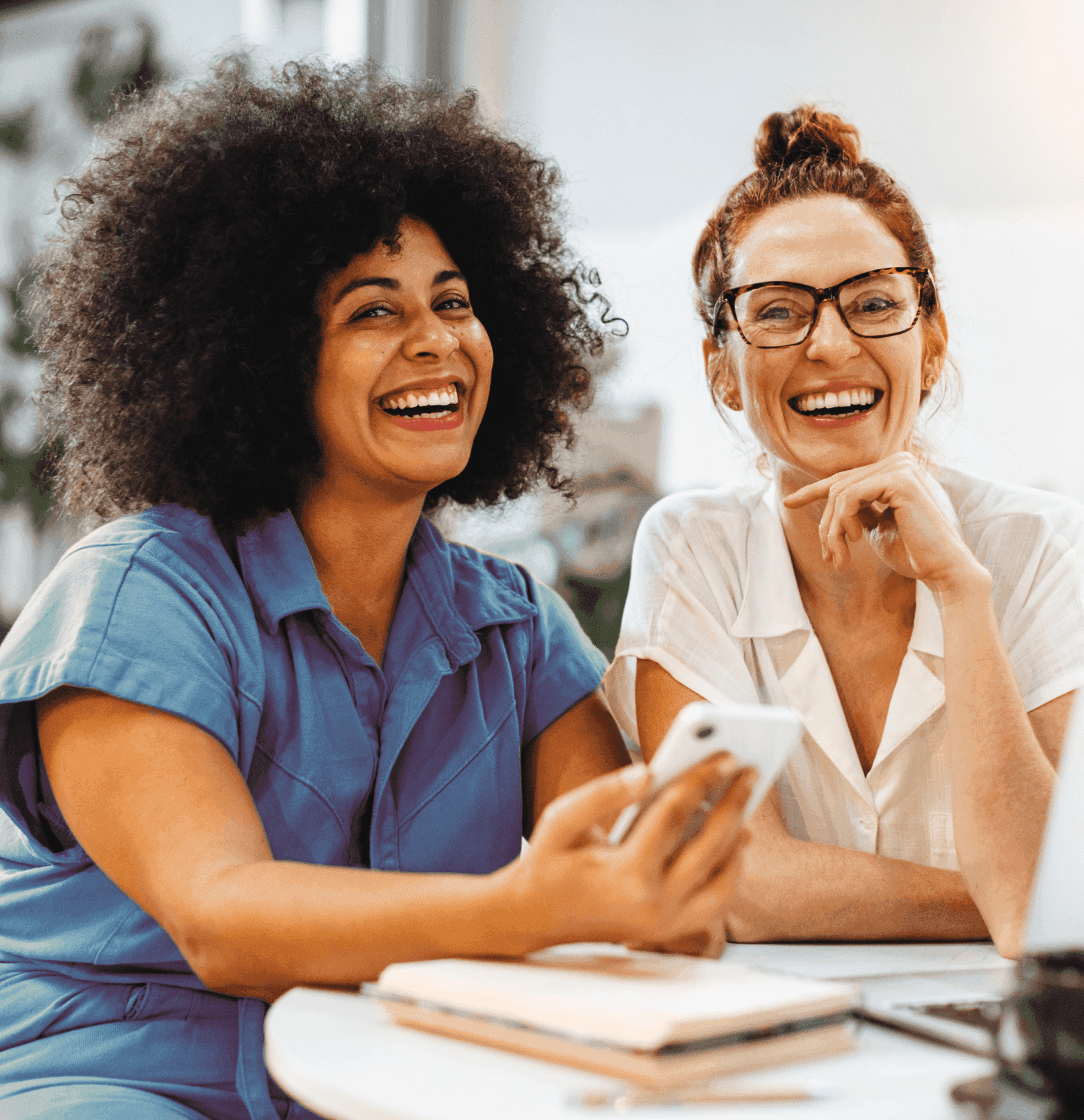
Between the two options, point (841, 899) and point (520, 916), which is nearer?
point (520, 916)

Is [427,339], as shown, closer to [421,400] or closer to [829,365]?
[421,400]

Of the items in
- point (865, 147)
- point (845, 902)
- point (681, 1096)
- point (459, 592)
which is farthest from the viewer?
point (865, 147)

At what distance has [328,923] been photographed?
0.93m

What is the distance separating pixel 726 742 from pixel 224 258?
0.94 metres

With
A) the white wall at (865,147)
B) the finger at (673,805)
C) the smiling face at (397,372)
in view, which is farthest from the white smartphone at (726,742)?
the white wall at (865,147)

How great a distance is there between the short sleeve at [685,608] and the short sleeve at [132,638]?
0.53 meters

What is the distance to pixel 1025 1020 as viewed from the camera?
2.14ft

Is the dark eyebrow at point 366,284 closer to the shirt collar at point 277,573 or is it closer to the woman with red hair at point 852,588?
the shirt collar at point 277,573

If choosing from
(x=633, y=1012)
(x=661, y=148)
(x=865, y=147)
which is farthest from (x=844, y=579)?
(x=661, y=148)

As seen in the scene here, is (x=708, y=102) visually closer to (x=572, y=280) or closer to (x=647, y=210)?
(x=647, y=210)

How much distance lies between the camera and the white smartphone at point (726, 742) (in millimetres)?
755

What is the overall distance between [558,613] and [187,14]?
2.42 metres

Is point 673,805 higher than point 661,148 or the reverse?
the reverse

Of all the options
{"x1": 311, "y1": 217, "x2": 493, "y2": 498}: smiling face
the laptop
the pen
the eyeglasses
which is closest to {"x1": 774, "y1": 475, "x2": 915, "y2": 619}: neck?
the eyeglasses
